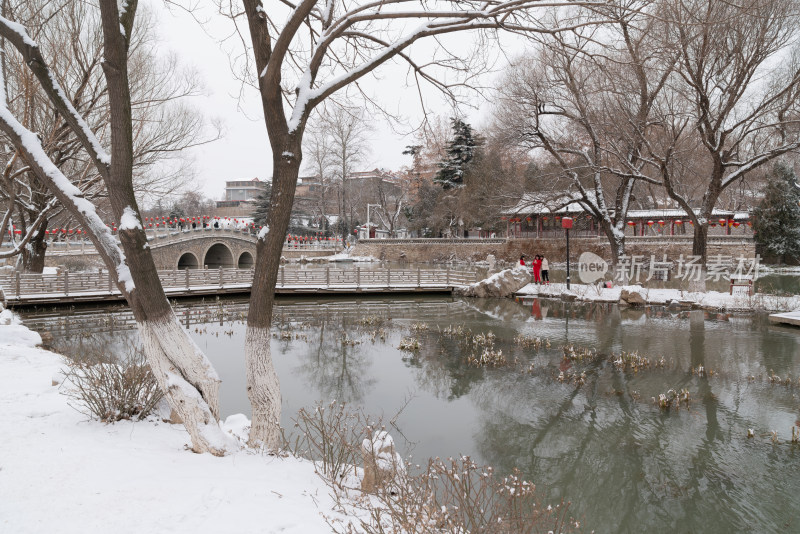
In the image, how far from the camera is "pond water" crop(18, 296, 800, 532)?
5184mm

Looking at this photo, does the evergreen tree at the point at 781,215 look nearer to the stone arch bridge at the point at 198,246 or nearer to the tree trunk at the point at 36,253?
the stone arch bridge at the point at 198,246

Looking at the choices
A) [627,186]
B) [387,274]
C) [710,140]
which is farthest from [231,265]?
[710,140]

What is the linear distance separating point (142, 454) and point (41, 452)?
78 cm

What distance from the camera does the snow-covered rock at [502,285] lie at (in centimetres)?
2083

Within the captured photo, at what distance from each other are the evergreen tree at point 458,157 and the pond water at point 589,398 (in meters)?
25.7

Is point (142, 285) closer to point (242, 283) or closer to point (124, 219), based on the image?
point (124, 219)

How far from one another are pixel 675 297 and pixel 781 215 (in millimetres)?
21951

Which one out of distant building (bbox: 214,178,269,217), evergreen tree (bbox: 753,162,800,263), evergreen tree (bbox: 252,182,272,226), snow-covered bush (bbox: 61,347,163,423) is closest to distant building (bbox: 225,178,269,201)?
distant building (bbox: 214,178,269,217)

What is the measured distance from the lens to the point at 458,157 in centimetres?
4041

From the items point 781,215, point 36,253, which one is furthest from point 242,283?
point 781,215

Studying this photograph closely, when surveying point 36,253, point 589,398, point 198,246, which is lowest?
point 589,398

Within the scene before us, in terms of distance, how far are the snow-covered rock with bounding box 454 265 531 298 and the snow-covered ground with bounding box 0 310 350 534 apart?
17.3 metres

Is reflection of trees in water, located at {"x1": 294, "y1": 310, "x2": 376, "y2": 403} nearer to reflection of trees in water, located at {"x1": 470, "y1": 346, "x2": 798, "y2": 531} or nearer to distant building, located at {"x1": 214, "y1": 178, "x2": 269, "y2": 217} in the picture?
reflection of trees in water, located at {"x1": 470, "y1": 346, "x2": 798, "y2": 531}

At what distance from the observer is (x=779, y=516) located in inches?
186
